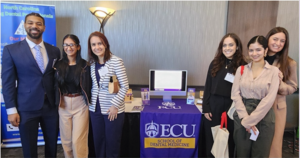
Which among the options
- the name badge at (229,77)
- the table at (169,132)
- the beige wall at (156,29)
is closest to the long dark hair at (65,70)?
the table at (169,132)

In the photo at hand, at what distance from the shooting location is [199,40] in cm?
251

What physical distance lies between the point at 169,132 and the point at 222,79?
858mm

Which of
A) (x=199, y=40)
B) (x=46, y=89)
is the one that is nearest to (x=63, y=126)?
(x=46, y=89)

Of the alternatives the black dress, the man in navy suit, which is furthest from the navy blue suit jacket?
the black dress

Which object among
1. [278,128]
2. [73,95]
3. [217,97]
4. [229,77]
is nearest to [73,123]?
[73,95]

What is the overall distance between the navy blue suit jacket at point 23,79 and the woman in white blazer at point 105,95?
1.45ft

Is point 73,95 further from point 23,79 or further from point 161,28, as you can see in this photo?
point 161,28

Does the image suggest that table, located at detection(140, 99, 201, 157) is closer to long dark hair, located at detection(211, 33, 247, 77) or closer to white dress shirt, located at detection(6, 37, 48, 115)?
long dark hair, located at detection(211, 33, 247, 77)

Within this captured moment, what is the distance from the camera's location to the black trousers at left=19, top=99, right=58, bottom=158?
1.49 m

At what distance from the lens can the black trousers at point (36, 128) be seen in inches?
58.6

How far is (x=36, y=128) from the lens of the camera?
1.54 meters

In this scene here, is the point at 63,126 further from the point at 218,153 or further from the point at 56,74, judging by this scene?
the point at 218,153

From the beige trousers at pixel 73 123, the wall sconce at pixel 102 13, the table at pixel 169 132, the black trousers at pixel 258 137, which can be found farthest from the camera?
the wall sconce at pixel 102 13

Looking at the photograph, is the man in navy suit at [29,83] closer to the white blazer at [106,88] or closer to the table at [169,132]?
the white blazer at [106,88]
